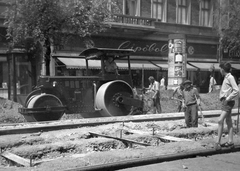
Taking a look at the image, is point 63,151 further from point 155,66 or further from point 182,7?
point 182,7

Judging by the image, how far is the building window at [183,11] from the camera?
97.8 ft

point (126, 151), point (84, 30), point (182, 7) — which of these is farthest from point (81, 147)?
point (182, 7)

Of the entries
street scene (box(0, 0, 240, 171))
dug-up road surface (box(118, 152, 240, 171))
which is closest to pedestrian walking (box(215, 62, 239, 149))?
street scene (box(0, 0, 240, 171))

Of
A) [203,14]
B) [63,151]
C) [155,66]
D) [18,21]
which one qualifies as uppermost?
[203,14]

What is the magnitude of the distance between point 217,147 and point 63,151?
9.94 feet

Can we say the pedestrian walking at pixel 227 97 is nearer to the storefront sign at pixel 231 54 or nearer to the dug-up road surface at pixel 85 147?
the dug-up road surface at pixel 85 147

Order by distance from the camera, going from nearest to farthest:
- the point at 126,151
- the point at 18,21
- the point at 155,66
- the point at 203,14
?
the point at 126,151 → the point at 18,21 → the point at 155,66 → the point at 203,14

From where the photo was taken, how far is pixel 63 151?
21.7 feet

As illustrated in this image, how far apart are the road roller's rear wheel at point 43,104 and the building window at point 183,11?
69.8 feet

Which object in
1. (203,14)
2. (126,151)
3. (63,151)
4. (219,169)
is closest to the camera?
(219,169)

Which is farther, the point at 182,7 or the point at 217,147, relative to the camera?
the point at 182,7

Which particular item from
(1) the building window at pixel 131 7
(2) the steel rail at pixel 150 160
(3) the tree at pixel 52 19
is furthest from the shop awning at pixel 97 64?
(2) the steel rail at pixel 150 160

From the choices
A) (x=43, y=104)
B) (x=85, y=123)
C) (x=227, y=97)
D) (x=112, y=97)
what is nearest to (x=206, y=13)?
(x=112, y=97)

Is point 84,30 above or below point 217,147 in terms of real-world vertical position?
above
